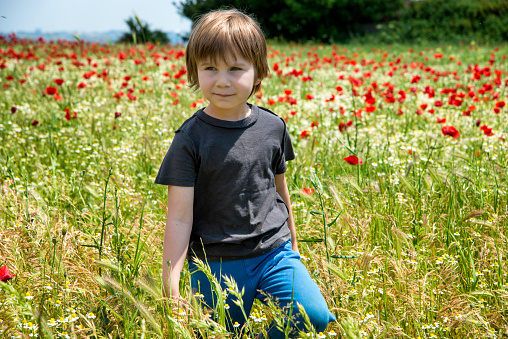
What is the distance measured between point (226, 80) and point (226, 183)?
0.40 metres

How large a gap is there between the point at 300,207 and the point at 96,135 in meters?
2.06

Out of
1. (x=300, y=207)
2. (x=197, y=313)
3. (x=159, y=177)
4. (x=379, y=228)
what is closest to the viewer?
(x=197, y=313)

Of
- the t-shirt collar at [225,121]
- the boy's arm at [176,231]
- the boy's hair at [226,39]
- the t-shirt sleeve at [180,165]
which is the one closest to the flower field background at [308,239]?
the boy's arm at [176,231]

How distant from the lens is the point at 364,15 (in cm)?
2684

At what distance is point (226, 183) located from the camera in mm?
1890

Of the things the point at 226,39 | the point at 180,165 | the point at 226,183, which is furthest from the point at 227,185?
the point at 226,39

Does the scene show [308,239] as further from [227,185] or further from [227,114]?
[227,114]

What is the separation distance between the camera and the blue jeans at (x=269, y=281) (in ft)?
5.62

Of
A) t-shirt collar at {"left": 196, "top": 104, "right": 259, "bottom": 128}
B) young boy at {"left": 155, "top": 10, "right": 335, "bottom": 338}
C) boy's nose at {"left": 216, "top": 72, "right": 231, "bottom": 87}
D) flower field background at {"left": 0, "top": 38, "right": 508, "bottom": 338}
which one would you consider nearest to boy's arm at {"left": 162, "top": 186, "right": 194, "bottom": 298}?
young boy at {"left": 155, "top": 10, "right": 335, "bottom": 338}

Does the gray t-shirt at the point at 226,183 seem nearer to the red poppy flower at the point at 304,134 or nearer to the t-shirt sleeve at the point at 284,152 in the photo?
the t-shirt sleeve at the point at 284,152

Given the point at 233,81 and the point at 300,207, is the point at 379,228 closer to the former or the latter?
the point at 300,207

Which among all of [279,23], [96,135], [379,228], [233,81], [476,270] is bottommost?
[476,270]

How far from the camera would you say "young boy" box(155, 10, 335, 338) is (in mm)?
1808

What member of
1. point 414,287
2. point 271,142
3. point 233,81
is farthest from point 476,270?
point 233,81
